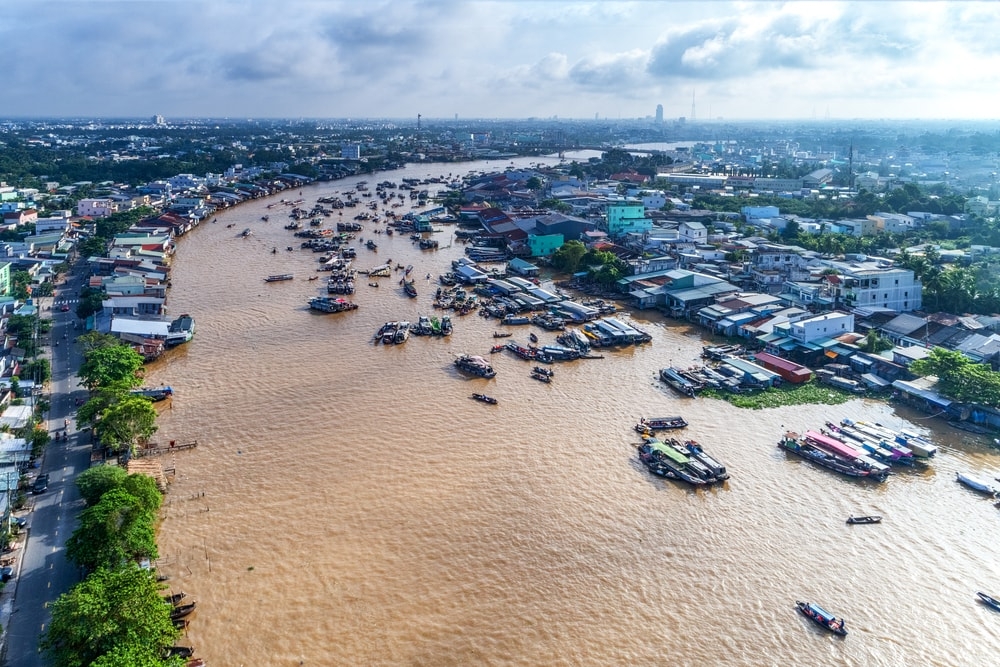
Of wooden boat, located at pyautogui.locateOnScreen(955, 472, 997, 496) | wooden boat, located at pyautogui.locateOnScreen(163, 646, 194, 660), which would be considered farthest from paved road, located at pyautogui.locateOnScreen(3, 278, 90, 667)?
wooden boat, located at pyautogui.locateOnScreen(955, 472, 997, 496)

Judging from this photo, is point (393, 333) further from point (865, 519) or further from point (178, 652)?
point (865, 519)

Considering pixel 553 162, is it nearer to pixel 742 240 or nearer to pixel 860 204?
pixel 860 204

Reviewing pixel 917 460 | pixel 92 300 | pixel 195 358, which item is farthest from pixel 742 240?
pixel 92 300

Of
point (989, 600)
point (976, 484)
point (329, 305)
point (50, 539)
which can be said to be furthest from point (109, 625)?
point (329, 305)

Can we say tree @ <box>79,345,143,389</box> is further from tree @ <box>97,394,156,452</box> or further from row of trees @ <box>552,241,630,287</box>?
row of trees @ <box>552,241,630,287</box>

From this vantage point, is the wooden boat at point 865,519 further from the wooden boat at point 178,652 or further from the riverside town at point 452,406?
the wooden boat at point 178,652

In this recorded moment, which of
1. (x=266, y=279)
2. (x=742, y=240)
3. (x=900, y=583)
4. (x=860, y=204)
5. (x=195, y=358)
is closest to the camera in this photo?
(x=900, y=583)

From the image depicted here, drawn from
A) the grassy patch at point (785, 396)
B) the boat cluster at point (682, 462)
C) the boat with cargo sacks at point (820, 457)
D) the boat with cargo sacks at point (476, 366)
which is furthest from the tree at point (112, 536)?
the grassy patch at point (785, 396)
